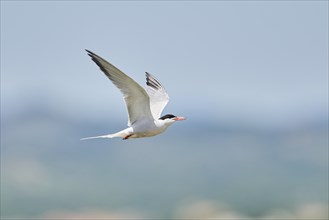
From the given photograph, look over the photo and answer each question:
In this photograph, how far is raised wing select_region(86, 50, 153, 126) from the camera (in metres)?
13.0

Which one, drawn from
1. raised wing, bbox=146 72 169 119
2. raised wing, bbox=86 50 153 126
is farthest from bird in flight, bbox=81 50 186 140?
raised wing, bbox=146 72 169 119

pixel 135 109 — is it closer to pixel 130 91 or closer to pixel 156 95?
pixel 130 91

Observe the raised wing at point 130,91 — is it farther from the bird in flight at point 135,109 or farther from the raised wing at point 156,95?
the raised wing at point 156,95

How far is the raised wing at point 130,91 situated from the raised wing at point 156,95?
99cm

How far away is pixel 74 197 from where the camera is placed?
2601 inches

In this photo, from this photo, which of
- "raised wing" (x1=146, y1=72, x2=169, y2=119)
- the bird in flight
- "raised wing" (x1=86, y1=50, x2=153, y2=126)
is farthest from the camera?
"raised wing" (x1=146, y1=72, x2=169, y2=119)

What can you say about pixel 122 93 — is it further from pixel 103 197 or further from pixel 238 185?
pixel 238 185

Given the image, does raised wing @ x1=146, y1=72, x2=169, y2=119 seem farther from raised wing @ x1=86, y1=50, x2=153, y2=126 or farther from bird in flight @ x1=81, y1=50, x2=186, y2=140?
raised wing @ x1=86, y1=50, x2=153, y2=126

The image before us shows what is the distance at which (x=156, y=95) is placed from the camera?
1531 cm

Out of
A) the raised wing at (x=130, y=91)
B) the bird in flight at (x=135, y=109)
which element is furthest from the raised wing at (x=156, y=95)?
the raised wing at (x=130, y=91)

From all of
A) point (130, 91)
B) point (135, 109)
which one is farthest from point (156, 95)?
point (130, 91)

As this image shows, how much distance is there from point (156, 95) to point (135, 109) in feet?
4.96

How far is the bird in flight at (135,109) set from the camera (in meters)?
13.1

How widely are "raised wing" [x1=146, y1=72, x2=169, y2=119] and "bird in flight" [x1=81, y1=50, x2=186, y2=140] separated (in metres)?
0.15
